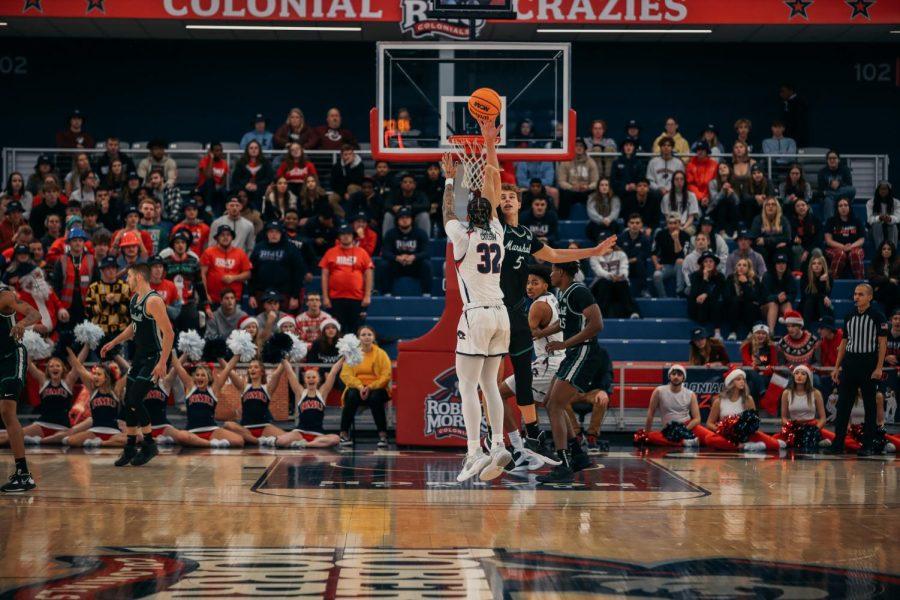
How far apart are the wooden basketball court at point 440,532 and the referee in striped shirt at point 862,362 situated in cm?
143

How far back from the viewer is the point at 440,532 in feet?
28.4

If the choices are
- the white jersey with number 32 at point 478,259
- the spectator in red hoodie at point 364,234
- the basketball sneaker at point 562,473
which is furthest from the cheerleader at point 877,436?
the spectator in red hoodie at point 364,234

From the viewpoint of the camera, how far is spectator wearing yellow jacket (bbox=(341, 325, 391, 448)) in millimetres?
14727

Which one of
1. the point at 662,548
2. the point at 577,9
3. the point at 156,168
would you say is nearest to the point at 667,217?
the point at 577,9

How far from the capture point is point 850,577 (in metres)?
7.23

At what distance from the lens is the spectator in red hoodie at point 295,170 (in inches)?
769

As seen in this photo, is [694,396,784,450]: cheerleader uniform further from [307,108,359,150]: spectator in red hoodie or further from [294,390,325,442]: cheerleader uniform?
[307,108,359,150]: spectator in red hoodie

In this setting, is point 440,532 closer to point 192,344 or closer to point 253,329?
point 192,344

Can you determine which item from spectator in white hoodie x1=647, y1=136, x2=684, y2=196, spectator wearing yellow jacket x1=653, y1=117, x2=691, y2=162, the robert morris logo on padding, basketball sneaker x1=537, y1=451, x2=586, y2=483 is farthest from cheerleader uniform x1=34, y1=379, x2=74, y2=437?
spectator wearing yellow jacket x1=653, y1=117, x2=691, y2=162

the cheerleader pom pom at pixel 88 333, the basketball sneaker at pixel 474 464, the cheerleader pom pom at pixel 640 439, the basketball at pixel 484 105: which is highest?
the basketball at pixel 484 105

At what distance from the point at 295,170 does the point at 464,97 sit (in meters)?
5.53

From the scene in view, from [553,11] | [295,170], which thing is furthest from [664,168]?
[295,170]

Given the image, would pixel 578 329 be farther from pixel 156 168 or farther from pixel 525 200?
pixel 156 168

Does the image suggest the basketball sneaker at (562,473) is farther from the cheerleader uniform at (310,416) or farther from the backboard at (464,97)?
the backboard at (464,97)
